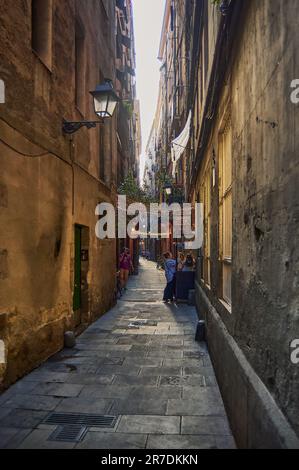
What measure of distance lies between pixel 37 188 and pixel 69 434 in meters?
3.89

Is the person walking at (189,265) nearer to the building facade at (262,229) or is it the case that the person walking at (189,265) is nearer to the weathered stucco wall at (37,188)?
the weathered stucco wall at (37,188)

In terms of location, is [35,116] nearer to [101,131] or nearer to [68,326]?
[68,326]

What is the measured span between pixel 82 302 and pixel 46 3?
6.44 meters

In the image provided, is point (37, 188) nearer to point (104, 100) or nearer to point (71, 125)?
point (71, 125)

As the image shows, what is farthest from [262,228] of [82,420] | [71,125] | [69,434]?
[71,125]

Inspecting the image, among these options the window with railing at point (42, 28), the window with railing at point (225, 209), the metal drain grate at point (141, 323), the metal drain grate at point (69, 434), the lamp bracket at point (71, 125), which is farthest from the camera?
the metal drain grate at point (141, 323)

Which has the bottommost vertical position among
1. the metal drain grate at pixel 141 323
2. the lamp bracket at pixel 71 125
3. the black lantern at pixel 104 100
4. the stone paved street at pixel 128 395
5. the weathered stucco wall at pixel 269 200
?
the metal drain grate at pixel 141 323

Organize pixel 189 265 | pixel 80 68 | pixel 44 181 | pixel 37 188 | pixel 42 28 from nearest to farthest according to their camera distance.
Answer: pixel 37 188 < pixel 44 181 < pixel 42 28 < pixel 80 68 < pixel 189 265

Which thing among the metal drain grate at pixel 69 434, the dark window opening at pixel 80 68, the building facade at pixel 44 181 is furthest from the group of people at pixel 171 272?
the metal drain grate at pixel 69 434

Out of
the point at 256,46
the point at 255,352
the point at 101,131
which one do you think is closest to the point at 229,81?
the point at 256,46

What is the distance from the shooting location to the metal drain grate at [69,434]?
161 inches

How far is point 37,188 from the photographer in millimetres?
6809

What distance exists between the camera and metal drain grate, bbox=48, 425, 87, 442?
13.4 feet

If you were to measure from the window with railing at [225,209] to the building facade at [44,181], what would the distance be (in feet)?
9.60
